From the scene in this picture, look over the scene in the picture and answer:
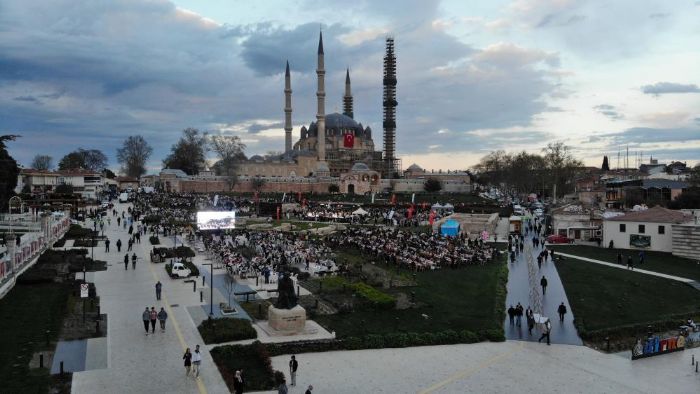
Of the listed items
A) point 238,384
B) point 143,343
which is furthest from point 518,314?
point 143,343

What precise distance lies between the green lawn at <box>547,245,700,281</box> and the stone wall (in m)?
0.50

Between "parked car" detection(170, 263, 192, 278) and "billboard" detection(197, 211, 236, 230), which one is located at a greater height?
"billboard" detection(197, 211, 236, 230)

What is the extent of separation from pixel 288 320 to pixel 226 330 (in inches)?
65.8

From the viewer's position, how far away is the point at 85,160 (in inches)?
4232

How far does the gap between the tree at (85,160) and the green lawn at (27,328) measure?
3530 inches

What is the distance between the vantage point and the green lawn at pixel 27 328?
36.7 ft

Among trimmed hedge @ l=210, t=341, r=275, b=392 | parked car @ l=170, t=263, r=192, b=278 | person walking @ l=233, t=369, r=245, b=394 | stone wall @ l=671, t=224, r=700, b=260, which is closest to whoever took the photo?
person walking @ l=233, t=369, r=245, b=394

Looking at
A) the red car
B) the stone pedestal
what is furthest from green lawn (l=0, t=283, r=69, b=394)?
the red car

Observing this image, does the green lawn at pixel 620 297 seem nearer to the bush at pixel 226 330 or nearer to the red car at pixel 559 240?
the red car at pixel 559 240

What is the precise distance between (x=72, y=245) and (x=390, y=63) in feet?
263

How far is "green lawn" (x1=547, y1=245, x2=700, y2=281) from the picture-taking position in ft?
84.7

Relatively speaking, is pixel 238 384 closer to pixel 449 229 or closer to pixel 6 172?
pixel 449 229

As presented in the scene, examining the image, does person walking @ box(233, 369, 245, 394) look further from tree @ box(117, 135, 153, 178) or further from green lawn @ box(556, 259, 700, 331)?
tree @ box(117, 135, 153, 178)

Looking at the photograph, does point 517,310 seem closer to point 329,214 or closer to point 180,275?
point 180,275
